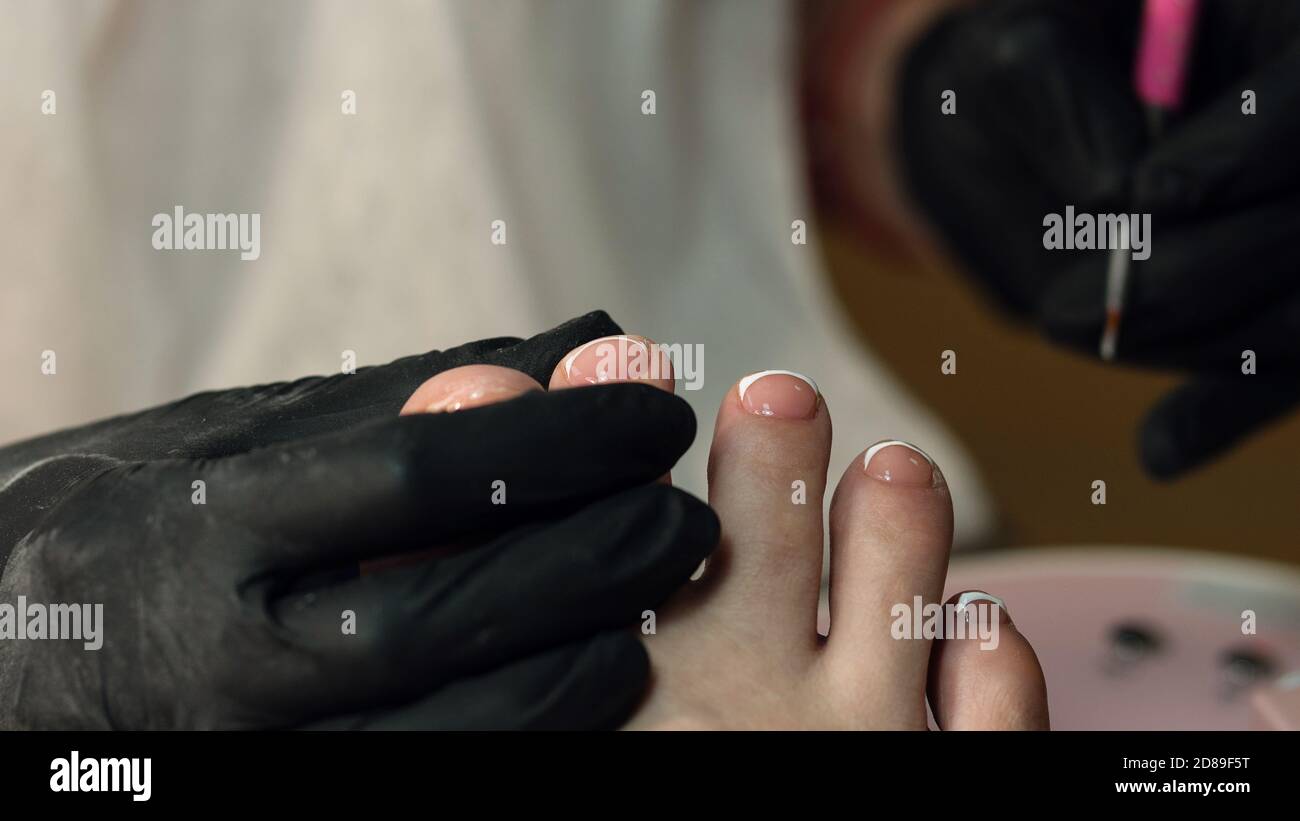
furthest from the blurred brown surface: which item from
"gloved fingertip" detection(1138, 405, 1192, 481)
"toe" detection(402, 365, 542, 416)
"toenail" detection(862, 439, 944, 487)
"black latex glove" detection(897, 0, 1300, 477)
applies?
"toe" detection(402, 365, 542, 416)

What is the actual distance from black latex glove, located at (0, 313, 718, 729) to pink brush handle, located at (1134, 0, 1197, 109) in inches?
23.3

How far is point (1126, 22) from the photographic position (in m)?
0.97

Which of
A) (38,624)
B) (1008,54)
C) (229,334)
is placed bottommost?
(38,624)

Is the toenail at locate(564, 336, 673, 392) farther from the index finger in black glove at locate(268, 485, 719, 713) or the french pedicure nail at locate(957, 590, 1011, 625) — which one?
the french pedicure nail at locate(957, 590, 1011, 625)

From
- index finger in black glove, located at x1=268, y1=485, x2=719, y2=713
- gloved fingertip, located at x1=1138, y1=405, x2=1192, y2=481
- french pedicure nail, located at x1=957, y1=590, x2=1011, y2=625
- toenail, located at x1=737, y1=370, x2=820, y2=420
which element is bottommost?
french pedicure nail, located at x1=957, y1=590, x2=1011, y2=625

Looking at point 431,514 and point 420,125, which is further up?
point 420,125

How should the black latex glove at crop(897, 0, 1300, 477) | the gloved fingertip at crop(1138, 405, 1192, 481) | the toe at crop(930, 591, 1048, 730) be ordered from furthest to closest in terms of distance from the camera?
the gloved fingertip at crop(1138, 405, 1192, 481) < the black latex glove at crop(897, 0, 1300, 477) < the toe at crop(930, 591, 1048, 730)

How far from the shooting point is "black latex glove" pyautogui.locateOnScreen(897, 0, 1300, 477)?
76cm

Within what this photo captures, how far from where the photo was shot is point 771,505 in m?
0.54

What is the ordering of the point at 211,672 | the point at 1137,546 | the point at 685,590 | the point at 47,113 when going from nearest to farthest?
the point at 211,672
the point at 685,590
the point at 47,113
the point at 1137,546

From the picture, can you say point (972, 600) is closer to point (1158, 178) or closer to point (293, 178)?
point (1158, 178)
